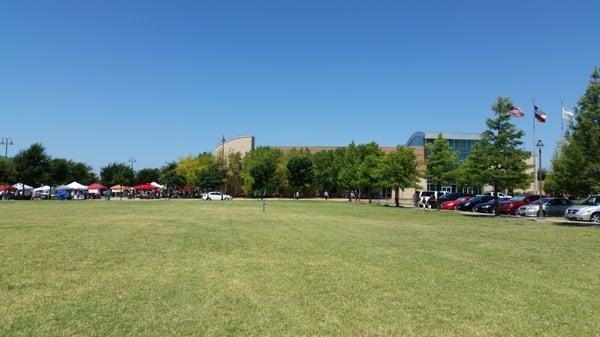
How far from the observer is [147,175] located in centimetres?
13450

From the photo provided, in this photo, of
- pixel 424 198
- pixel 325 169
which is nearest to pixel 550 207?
pixel 424 198

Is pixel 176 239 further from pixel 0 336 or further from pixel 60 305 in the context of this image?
pixel 0 336

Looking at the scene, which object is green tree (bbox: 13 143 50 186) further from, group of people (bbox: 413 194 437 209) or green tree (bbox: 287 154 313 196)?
group of people (bbox: 413 194 437 209)

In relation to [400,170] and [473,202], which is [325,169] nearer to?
[400,170]

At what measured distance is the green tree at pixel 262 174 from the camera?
89.6 meters

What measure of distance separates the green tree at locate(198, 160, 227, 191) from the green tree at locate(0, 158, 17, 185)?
106ft

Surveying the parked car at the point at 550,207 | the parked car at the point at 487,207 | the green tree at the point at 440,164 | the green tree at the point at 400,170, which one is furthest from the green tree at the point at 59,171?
the parked car at the point at 550,207

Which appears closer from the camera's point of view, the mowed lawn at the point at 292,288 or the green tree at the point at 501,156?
the mowed lawn at the point at 292,288

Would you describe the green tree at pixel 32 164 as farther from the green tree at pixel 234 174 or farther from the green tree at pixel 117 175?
the green tree at pixel 117 175

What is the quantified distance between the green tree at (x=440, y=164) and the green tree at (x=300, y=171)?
4004 cm

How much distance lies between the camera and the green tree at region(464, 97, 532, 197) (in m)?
35.3

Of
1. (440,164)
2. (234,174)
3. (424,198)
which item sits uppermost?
(234,174)

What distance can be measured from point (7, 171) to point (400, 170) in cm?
5268

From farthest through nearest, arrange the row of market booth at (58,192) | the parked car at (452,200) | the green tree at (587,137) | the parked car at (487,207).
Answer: the row of market booth at (58,192)
the parked car at (452,200)
the parked car at (487,207)
the green tree at (587,137)
